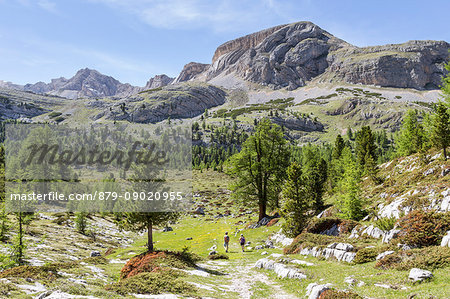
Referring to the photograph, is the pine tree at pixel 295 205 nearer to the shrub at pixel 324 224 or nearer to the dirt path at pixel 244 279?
the shrub at pixel 324 224

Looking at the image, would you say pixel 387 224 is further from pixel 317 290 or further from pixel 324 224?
pixel 317 290

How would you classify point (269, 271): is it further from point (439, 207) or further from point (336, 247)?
point (439, 207)

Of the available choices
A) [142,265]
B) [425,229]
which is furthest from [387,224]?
[142,265]

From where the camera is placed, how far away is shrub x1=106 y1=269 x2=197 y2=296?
13.4 meters

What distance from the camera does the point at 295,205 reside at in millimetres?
29500

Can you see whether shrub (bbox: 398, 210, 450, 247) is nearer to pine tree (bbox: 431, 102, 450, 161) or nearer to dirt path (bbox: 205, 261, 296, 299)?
dirt path (bbox: 205, 261, 296, 299)

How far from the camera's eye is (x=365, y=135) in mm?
73438

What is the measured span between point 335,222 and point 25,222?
32.2 m

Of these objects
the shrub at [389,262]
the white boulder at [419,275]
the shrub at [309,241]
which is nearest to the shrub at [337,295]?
the white boulder at [419,275]

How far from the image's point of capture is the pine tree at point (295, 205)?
29.3 meters

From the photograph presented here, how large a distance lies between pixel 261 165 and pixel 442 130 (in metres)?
27.8

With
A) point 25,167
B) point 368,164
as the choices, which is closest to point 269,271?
point 368,164

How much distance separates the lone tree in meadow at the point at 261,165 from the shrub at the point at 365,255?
22329 millimetres

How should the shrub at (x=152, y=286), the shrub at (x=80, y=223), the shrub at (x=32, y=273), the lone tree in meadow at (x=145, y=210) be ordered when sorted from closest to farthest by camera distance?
the shrub at (x=152, y=286)
the shrub at (x=32, y=273)
the lone tree in meadow at (x=145, y=210)
the shrub at (x=80, y=223)
